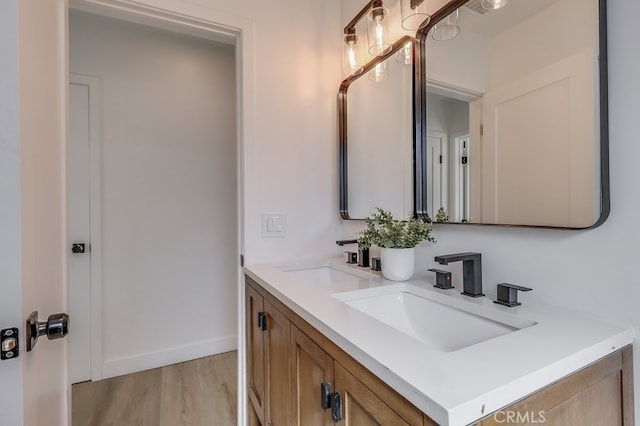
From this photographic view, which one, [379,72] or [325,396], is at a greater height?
[379,72]

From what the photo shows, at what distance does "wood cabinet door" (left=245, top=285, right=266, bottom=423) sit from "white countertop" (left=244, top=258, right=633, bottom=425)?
536 millimetres

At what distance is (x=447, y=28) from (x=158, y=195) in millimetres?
2113

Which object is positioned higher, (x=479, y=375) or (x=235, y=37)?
(x=235, y=37)

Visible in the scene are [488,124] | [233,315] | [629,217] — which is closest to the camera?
[629,217]

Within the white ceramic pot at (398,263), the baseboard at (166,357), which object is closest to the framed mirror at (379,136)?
the white ceramic pot at (398,263)

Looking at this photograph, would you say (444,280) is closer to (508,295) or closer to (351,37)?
(508,295)

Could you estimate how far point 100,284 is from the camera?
210 cm

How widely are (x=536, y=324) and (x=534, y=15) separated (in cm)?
83

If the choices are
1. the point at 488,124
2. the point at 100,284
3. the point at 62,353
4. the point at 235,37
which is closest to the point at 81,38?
the point at 235,37

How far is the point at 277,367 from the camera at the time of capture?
1.10 metres

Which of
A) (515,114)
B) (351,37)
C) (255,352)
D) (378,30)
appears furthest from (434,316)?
(351,37)

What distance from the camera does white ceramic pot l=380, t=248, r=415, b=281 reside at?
3.65 ft

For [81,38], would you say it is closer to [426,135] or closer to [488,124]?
[426,135]

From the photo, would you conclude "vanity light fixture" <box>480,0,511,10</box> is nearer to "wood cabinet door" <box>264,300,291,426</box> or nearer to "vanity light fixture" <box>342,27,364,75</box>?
"vanity light fixture" <box>342,27,364,75</box>
